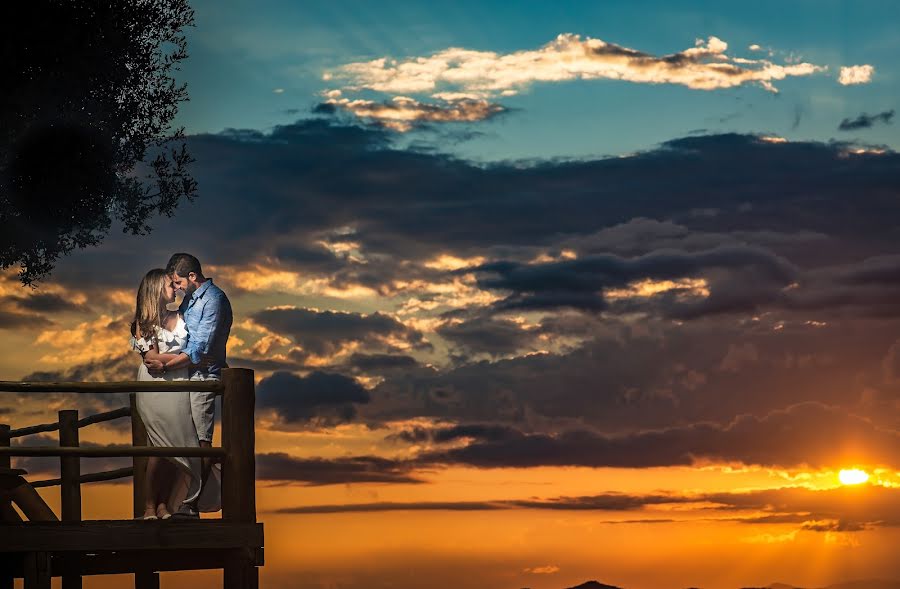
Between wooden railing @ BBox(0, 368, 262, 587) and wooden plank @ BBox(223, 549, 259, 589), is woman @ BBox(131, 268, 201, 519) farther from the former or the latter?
wooden plank @ BBox(223, 549, 259, 589)

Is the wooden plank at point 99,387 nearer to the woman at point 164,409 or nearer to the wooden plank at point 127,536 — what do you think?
the woman at point 164,409

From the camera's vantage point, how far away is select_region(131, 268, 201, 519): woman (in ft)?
49.7

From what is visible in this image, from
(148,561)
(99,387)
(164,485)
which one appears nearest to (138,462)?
(148,561)

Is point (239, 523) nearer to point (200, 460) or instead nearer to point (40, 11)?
point (200, 460)

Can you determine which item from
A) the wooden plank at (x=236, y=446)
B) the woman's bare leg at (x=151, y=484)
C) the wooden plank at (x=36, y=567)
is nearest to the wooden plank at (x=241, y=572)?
the wooden plank at (x=236, y=446)

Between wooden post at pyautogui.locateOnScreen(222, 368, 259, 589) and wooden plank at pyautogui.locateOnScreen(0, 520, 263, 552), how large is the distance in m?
0.18

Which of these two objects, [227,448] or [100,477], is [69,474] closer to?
[100,477]

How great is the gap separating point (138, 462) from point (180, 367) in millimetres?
2769

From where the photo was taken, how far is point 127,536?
14758 millimetres

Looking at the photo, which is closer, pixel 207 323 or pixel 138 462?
pixel 207 323

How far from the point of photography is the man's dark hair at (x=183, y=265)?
15.2m

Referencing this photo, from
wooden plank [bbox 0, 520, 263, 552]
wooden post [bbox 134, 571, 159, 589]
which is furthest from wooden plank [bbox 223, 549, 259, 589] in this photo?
wooden post [bbox 134, 571, 159, 589]

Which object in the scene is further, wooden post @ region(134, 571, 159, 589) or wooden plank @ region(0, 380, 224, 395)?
wooden post @ region(134, 571, 159, 589)

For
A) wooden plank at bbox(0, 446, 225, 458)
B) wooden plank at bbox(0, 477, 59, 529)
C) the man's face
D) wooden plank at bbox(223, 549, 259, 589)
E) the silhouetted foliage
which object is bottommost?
wooden plank at bbox(223, 549, 259, 589)
